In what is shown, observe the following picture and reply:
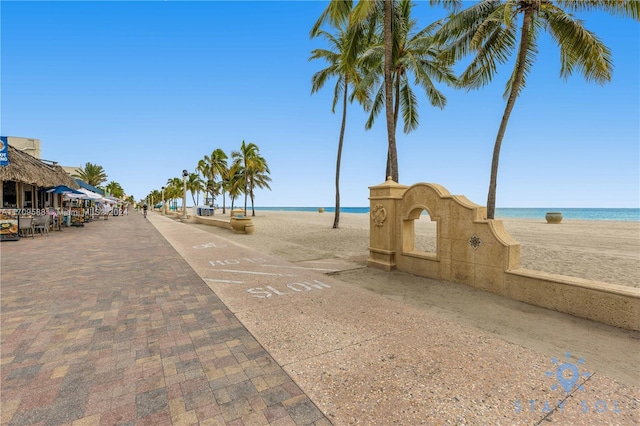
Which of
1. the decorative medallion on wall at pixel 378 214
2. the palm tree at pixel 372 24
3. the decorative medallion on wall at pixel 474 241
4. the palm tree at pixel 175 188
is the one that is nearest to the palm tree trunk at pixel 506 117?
the palm tree at pixel 372 24

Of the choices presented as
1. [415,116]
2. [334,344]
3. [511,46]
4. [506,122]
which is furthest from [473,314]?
[415,116]

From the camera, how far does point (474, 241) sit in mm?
6270

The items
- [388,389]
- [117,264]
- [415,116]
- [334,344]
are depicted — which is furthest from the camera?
[415,116]

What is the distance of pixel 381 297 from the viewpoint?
5809 mm

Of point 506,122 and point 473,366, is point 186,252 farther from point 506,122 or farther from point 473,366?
point 506,122

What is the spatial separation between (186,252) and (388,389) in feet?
31.6

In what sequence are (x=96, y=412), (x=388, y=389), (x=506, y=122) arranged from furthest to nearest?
(x=506, y=122) → (x=388, y=389) → (x=96, y=412)

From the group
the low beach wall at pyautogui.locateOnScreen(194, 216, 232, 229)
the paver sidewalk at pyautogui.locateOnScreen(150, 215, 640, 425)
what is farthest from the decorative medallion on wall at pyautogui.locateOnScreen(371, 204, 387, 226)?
the low beach wall at pyautogui.locateOnScreen(194, 216, 232, 229)

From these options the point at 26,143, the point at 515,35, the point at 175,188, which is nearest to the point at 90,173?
the point at 26,143

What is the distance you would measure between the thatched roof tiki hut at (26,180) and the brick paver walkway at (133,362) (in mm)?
11996

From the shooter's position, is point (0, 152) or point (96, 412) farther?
point (0, 152)

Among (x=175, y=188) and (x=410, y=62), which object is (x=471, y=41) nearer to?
(x=410, y=62)

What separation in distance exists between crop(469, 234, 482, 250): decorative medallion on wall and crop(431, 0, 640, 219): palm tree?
5.30m

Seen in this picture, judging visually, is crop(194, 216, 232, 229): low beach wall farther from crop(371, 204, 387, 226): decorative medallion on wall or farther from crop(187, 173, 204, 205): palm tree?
crop(187, 173, 204, 205): palm tree
